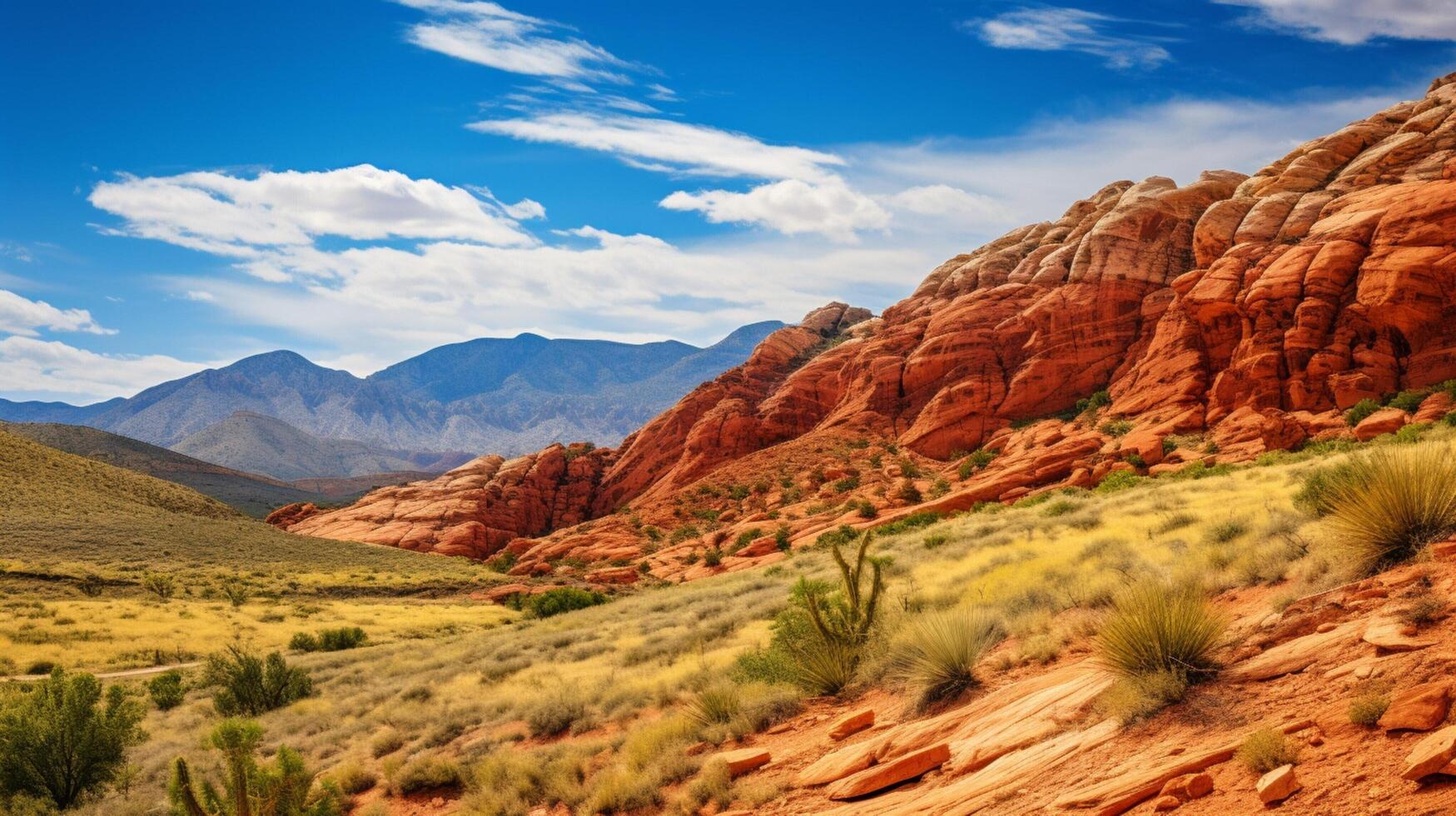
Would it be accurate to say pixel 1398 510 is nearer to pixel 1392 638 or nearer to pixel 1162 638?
pixel 1392 638

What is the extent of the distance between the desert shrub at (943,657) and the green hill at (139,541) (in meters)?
38.7

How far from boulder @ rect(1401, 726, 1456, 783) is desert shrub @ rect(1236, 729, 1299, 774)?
600 millimetres

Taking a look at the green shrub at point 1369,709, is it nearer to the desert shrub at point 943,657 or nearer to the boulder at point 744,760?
the desert shrub at point 943,657

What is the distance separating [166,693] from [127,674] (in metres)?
5.60

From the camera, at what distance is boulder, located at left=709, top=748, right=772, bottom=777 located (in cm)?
796

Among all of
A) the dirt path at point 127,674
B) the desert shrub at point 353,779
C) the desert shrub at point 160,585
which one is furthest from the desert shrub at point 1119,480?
the desert shrub at point 160,585

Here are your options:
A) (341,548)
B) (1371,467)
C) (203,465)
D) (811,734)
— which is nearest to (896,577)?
(811,734)

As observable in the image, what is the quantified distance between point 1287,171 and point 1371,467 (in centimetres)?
5222

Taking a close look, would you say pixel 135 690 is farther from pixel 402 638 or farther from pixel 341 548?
pixel 341 548

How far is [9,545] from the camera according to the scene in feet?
125

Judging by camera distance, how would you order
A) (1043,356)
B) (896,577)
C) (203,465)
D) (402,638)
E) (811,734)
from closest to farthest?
(811,734) < (896,577) < (402,638) < (1043,356) < (203,465)

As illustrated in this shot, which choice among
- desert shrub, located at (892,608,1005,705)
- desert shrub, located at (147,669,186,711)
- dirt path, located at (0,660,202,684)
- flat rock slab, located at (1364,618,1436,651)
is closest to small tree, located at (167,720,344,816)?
desert shrub, located at (892,608,1005,705)

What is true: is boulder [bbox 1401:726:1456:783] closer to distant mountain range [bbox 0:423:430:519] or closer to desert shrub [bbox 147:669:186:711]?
desert shrub [bbox 147:669:186:711]

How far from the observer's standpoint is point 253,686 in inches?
642
